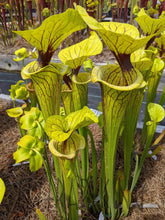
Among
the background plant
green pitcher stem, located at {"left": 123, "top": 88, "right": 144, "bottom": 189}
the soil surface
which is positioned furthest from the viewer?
the soil surface

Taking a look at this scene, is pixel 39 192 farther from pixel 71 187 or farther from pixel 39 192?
pixel 71 187

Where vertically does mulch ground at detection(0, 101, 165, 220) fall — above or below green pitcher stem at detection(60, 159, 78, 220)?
below

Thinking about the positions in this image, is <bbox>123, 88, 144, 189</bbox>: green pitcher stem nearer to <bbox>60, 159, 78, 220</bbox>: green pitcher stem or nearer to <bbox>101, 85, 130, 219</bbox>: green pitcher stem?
<bbox>101, 85, 130, 219</bbox>: green pitcher stem

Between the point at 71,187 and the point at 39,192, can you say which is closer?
the point at 71,187

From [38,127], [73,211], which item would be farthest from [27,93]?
[73,211]

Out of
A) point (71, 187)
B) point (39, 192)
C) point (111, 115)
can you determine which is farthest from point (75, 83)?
point (39, 192)

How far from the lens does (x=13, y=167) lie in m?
1.25

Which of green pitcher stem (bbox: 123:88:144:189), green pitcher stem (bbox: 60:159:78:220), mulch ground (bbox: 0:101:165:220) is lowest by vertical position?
mulch ground (bbox: 0:101:165:220)

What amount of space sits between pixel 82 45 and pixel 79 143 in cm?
33

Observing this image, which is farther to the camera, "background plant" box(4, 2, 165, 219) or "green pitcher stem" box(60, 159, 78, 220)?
"green pitcher stem" box(60, 159, 78, 220)

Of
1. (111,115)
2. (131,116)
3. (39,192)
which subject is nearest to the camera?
(111,115)

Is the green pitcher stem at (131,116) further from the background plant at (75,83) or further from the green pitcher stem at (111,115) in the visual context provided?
the green pitcher stem at (111,115)

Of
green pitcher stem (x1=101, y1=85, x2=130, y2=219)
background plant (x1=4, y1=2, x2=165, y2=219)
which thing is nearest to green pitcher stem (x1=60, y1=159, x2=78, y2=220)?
background plant (x1=4, y1=2, x2=165, y2=219)

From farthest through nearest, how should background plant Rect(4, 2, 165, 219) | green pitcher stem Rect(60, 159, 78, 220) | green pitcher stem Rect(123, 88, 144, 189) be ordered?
green pitcher stem Rect(123, 88, 144, 189) → green pitcher stem Rect(60, 159, 78, 220) → background plant Rect(4, 2, 165, 219)
